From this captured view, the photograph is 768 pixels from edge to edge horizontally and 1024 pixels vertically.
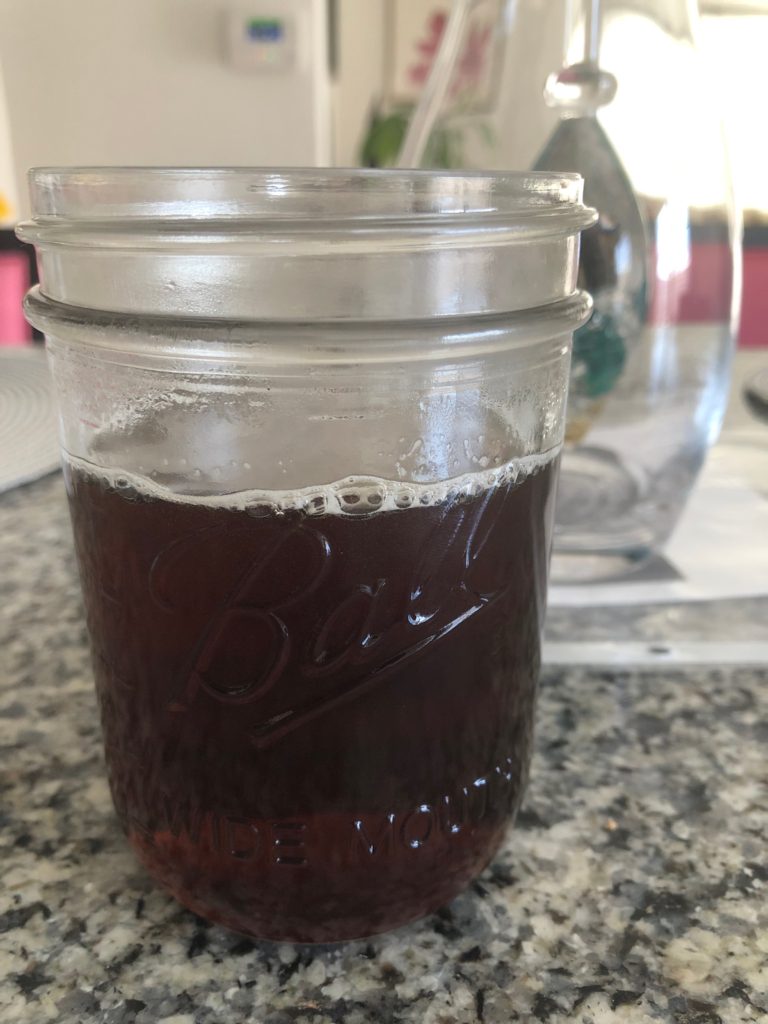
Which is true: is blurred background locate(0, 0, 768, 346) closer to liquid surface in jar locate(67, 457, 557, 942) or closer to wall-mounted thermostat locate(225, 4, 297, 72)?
wall-mounted thermostat locate(225, 4, 297, 72)

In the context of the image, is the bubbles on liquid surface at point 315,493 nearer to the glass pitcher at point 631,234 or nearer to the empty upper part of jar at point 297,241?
the empty upper part of jar at point 297,241

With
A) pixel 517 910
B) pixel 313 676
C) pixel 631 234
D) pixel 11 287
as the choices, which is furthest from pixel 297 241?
pixel 11 287

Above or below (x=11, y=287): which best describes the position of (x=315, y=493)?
above

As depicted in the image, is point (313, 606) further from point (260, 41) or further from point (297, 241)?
point (260, 41)

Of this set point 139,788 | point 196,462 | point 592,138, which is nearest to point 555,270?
point 196,462

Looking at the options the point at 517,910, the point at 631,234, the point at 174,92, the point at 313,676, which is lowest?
the point at 517,910

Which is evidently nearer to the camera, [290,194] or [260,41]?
[290,194]
